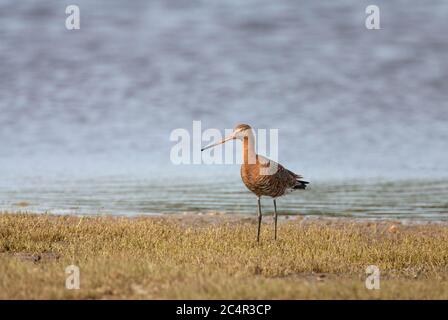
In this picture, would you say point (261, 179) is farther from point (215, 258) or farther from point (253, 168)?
point (215, 258)

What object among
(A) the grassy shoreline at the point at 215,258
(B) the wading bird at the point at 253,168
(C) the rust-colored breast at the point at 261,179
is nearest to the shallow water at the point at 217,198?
(A) the grassy shoreline at the point at 215,258

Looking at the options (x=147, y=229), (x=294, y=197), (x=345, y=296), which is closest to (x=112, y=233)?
(x=147, y=229)

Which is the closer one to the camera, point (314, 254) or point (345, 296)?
point (345, 296)

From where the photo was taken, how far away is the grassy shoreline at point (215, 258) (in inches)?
413

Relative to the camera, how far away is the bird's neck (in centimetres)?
1583

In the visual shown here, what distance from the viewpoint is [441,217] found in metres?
22.0

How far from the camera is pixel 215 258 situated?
43.9ft

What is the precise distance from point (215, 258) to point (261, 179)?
112 inches

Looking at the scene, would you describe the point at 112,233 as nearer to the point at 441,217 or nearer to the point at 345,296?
the point at 345,296

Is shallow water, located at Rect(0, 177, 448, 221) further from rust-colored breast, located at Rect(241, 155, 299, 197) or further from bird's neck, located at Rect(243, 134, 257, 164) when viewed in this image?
bird's neck, located at Rect(243, 134, 257, 164)

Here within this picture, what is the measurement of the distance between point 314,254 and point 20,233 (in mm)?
5246
